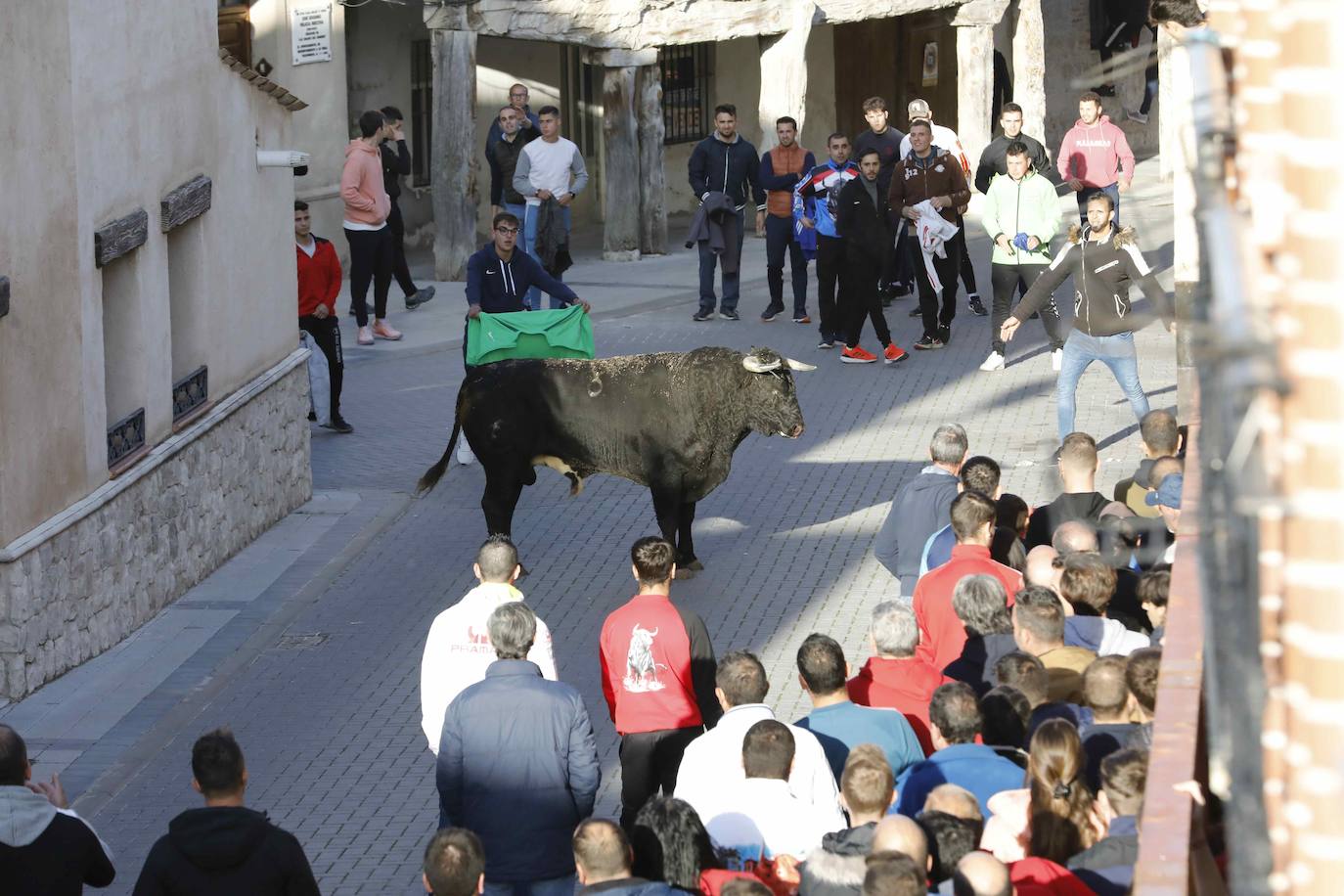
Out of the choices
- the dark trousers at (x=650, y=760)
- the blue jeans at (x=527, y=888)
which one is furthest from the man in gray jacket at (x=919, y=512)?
the blue jeans at (x=527, y=888)

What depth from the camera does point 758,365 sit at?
11.8 metres

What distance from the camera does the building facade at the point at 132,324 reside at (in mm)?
10336

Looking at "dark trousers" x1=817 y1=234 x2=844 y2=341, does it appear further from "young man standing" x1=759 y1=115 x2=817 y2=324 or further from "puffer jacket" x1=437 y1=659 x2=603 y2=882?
"puffer jacket" x1=437 y1=659 x2=603 y2=882

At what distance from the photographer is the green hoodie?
16906 mm

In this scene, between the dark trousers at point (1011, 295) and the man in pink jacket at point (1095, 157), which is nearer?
the dark trousers at point (1011, 295)

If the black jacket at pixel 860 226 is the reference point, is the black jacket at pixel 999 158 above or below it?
above

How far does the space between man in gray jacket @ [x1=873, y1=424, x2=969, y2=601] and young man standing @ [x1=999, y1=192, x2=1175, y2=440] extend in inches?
140

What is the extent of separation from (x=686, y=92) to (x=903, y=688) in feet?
68.2

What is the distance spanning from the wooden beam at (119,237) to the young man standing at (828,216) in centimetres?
740

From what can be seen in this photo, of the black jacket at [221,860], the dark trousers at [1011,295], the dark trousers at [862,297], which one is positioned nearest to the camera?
the black jacket at [221,860]

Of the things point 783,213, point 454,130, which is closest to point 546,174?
point 454,130

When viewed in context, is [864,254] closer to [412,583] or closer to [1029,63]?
[412,583]

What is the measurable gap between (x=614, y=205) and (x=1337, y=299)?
68.7ft

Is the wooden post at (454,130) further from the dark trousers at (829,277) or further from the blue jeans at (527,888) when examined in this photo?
the blue jeans at (527,888)
